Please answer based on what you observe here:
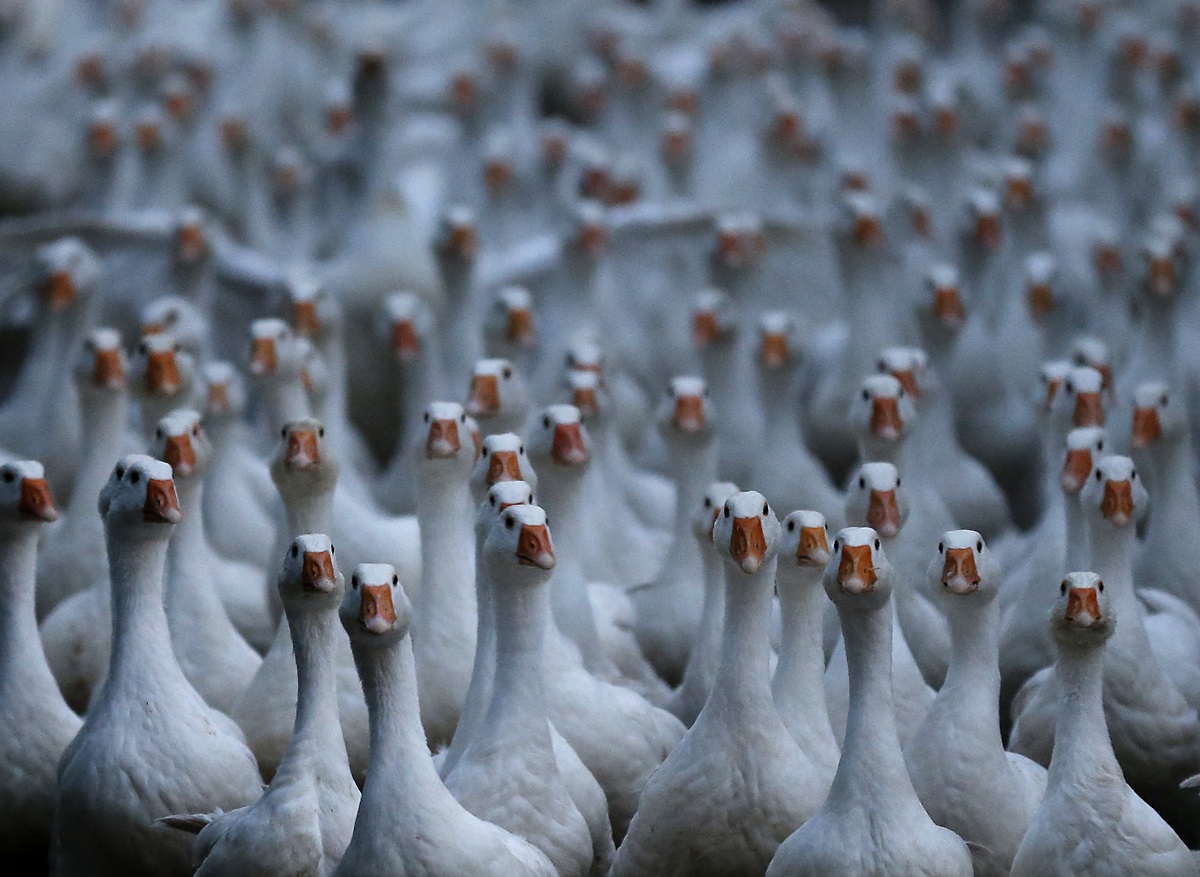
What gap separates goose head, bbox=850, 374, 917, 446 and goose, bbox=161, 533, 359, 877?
267cm

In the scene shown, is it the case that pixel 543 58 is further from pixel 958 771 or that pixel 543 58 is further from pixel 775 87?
pixel 958 771

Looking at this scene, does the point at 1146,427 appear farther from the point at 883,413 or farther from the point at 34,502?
the point at 34,502

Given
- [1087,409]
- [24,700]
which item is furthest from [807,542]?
[24,700]

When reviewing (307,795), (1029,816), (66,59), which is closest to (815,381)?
(1029,816)

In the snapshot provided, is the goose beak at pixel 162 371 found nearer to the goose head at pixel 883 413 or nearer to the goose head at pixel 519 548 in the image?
the goose head at pixel 519 548

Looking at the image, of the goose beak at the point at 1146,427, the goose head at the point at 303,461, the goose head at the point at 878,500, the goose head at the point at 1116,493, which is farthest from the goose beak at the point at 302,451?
the goose beak at the point at 1146,427

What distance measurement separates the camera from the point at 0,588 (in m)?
7.38

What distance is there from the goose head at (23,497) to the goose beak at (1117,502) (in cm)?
362

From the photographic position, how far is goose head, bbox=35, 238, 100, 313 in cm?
1041

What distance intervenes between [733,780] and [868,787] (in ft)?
1.81

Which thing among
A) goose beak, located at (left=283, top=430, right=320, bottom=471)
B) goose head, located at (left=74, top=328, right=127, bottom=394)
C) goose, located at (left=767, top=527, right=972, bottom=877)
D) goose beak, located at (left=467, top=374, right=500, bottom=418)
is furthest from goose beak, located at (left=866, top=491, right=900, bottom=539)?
goose head, located at (left=74, top=328, right=127, bottom=394)

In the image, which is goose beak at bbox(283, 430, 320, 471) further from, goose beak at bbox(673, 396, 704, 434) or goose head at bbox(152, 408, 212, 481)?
goose beak at bbox(673, 396, 704, 434)

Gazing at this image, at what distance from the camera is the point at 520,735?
6.70m

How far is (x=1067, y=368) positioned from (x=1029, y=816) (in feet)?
9.09
